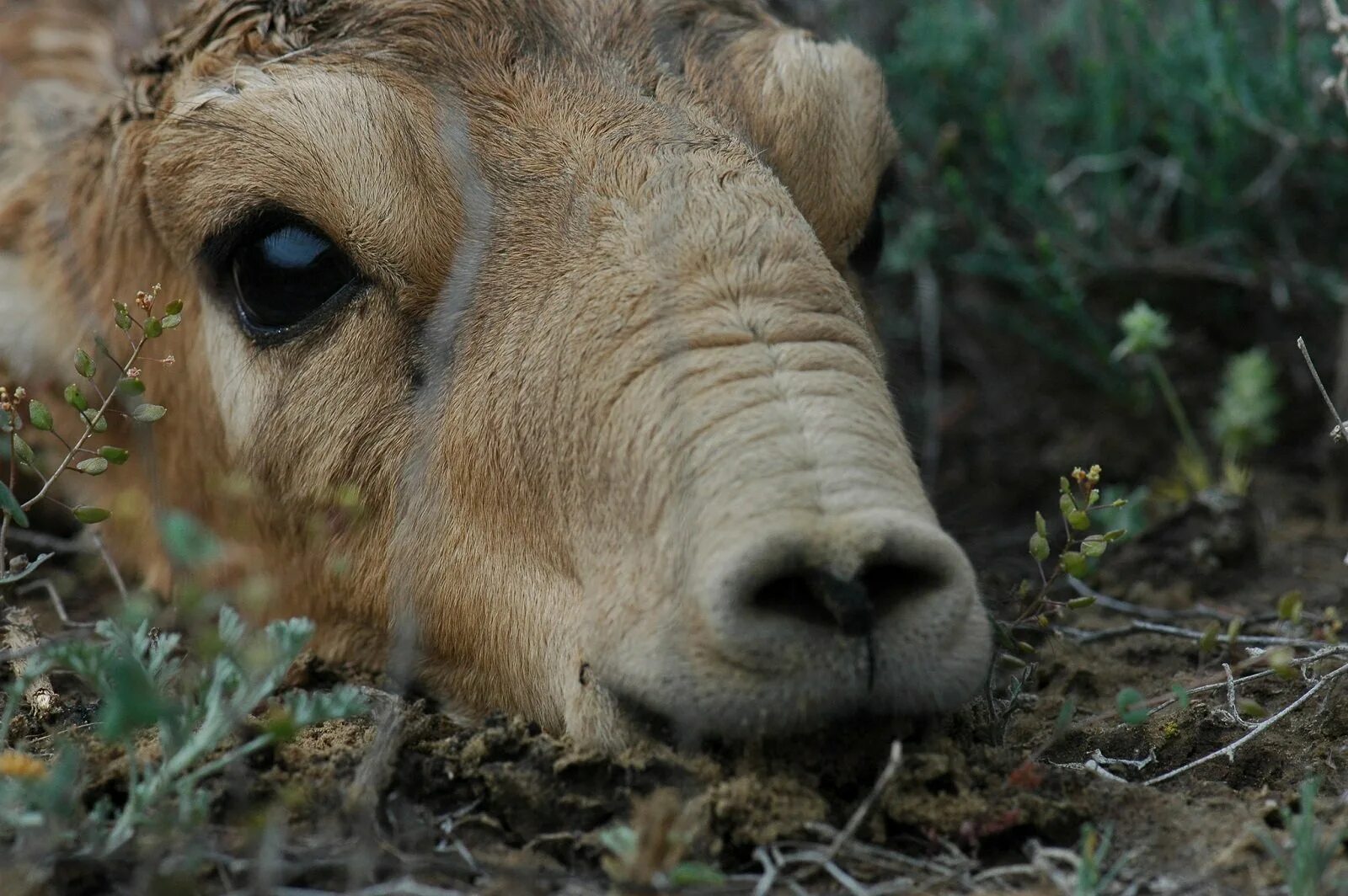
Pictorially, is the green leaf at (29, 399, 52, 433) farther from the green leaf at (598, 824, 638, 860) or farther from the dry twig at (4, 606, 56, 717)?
the green leaf at (598, 824, 638, 860)

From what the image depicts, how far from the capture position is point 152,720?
8.41ft

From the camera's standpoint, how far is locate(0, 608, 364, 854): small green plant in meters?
2.54

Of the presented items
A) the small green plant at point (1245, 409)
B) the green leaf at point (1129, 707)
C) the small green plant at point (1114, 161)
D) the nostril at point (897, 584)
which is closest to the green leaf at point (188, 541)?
the nostril at point (897, 584)

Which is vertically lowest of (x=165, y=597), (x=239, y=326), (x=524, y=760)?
(x=165, y=597)

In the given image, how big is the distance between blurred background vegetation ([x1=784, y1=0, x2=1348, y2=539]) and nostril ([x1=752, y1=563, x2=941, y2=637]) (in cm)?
327

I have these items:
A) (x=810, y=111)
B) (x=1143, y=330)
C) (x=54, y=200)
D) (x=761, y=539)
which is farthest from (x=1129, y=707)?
(x=54, y=200)

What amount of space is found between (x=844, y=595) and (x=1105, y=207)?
4.20 metres

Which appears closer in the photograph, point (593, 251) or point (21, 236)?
point (593, 251)

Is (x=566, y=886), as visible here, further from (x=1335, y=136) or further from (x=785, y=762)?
(x=1335, y=136)

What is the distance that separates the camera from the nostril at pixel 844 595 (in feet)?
8.87

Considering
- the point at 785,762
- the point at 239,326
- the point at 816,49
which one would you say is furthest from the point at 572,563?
the point at 816,49

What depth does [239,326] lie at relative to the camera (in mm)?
4090

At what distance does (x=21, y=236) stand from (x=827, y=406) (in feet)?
10.3

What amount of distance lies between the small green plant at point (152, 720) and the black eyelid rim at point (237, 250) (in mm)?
1089
